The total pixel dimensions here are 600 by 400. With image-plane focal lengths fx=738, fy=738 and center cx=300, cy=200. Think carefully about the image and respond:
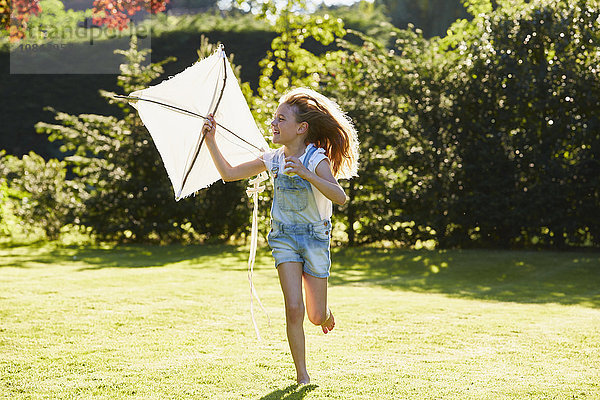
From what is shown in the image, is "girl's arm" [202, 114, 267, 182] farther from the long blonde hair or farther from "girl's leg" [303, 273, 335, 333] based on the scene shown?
"girl's leg" [303, 273, 335, 333]

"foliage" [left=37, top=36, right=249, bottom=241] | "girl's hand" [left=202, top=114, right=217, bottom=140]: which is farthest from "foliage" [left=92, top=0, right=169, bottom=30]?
"girl's hand" [left=202, top=114, right=217, bottom=140]

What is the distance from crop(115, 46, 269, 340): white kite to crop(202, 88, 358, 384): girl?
0.11 metres

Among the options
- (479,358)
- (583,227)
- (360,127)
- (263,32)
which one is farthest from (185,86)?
(263,32)

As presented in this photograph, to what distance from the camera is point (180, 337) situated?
527cm

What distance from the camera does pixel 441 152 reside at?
12109 mm

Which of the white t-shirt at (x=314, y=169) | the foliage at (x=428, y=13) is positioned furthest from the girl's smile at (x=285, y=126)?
the foliage at (x=428, y=13)

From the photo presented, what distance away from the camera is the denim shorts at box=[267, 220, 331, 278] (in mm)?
3961

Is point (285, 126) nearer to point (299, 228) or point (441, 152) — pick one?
point (299, 228)

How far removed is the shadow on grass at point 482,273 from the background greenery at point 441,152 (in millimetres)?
594

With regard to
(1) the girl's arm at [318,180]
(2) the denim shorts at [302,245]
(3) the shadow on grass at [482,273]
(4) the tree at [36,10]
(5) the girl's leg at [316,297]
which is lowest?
(3) the shadow on grass at [482,273]

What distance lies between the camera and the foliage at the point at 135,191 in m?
12.9

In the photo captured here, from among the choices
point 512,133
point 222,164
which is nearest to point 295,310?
point 222,164

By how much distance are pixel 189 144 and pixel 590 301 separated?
17.2 ft

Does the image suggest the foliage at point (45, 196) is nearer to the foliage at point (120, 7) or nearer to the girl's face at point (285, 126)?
the foliage at point (120, 7)
